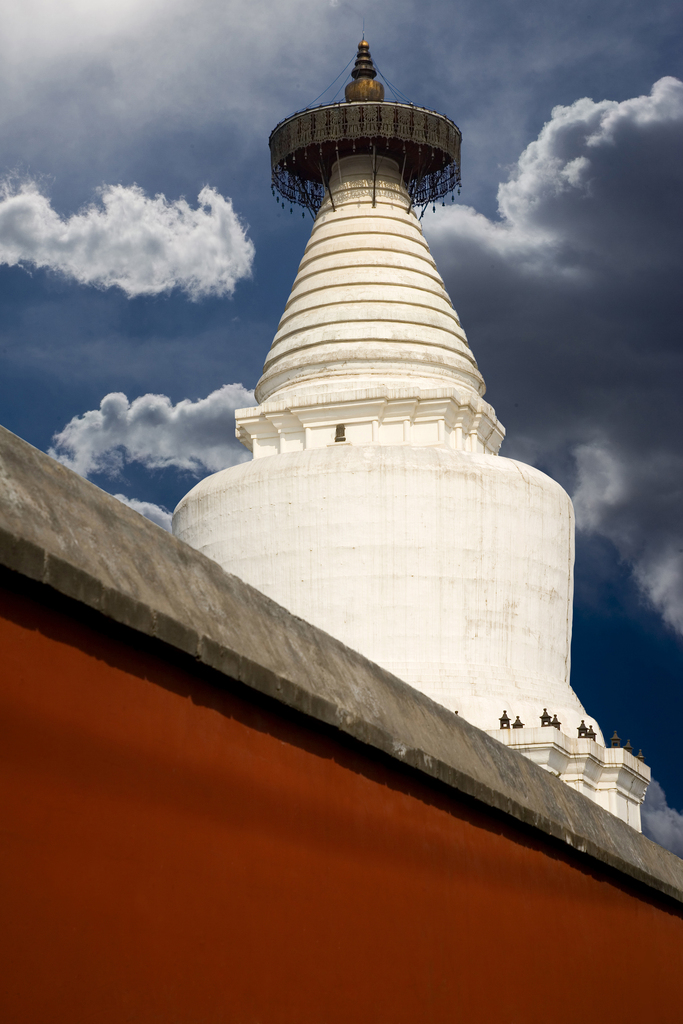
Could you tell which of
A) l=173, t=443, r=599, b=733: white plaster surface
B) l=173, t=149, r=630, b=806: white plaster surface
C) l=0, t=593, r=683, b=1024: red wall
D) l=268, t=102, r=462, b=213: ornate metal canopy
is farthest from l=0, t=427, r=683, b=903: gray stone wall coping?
l=268, t=102, r=462, b=213: ornate metal canopy

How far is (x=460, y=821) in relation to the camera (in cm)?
561

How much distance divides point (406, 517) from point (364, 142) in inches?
354

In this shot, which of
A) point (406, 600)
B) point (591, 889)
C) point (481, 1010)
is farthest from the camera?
point (406, 600)

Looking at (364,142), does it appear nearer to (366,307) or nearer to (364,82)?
(364,82)

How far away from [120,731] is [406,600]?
15173 mm

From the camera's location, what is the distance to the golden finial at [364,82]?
24.8 m

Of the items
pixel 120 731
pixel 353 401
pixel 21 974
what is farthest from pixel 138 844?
pixel 353 401

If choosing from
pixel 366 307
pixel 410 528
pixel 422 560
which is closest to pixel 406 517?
pixel 410 528

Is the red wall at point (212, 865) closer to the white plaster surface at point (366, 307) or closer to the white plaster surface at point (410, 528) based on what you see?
the white plaster surface at point (410, 528)

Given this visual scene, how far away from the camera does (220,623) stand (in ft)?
14.0

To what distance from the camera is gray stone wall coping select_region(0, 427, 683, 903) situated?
348 cm

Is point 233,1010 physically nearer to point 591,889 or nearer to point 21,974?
point 21,974

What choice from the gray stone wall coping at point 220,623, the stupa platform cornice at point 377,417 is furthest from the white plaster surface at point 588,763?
the gray stone wall coping at point 220,623

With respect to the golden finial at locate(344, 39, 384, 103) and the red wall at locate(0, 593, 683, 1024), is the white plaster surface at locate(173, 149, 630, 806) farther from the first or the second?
the red wall at locate(0, 593, 683, 1024)
